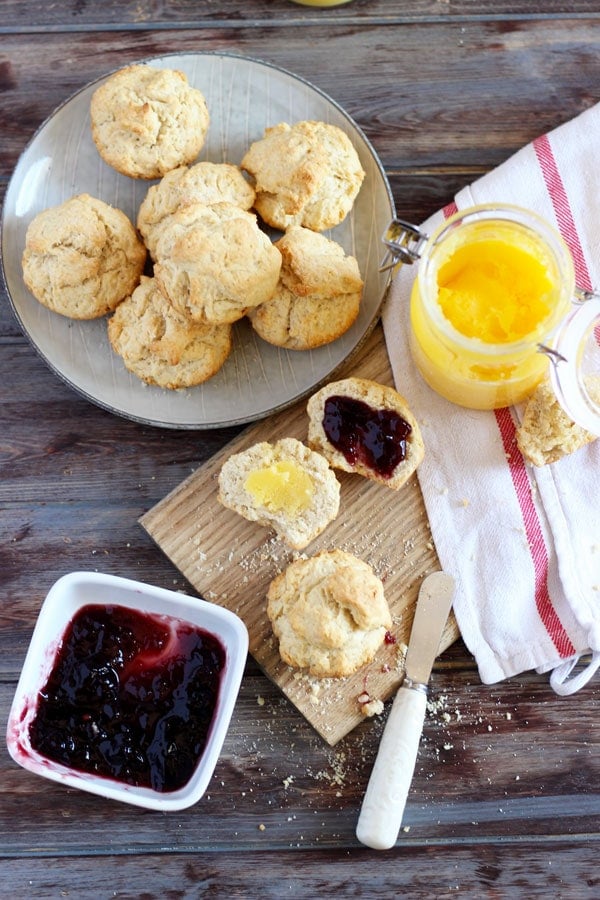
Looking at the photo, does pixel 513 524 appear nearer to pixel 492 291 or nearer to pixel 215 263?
pixel 492 291

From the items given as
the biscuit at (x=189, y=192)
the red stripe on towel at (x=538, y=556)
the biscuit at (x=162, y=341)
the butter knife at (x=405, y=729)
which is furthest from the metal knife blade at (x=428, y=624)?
the biscuit at (x=189, y=192)

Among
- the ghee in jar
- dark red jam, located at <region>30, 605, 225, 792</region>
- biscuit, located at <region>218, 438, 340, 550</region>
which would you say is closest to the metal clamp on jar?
the ghee in jar

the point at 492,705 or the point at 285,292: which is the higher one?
the point at 285,292

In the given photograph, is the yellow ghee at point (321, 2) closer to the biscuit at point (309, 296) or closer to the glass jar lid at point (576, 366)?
the biscuit at point (309, 296)

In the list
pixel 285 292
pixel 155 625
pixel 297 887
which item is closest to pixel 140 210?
pixel 285 292

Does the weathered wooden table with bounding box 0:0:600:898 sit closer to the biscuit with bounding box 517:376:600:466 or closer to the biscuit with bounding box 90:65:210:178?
the biscuit with bounding box 90:65:210:178

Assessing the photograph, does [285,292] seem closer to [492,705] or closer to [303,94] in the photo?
[303,94]
